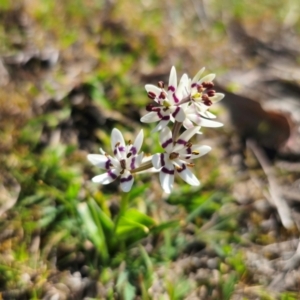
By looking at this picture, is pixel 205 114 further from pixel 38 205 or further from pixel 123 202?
pixel 38 205

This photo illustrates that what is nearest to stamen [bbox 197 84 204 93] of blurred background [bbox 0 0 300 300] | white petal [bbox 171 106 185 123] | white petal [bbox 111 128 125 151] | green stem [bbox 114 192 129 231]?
white petal [bbox 171 106 185 123]

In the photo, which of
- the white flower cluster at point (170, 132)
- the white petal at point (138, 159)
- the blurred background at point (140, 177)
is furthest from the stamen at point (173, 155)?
the blurred background at point (140, 177)

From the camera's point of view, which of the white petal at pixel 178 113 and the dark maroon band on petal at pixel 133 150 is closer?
the white petal at pixel 178 113

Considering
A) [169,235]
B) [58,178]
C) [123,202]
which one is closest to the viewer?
[123,202]

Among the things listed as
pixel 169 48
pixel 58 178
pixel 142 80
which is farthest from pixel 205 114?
pixel 169 48

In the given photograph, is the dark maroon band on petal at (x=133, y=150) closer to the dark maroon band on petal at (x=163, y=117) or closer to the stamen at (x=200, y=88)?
the dark maroon band on petal at (x=163, y=117)

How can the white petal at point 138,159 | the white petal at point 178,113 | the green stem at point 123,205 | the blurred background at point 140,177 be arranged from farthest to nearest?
the blurred background at point 140,177, the green stem at point 123,205, the white petal at point 138,159, the white petal at point 178,113

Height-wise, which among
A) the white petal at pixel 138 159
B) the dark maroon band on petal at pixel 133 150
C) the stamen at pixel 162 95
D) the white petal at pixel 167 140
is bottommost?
the white petal at pixel 138 159

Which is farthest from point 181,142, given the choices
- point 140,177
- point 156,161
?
point 140,177
